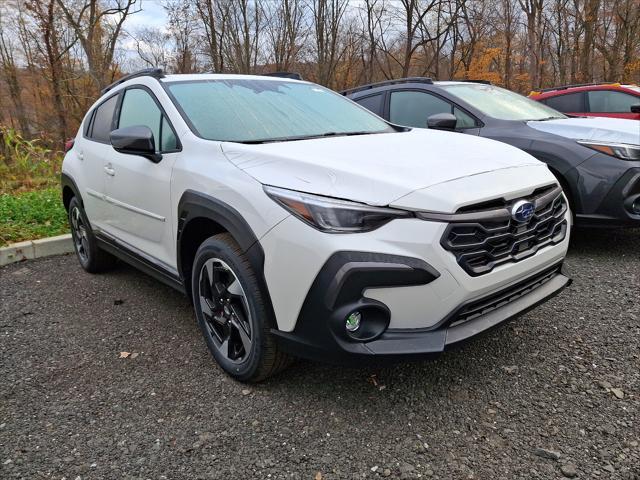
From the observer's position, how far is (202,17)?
24578 millimetres

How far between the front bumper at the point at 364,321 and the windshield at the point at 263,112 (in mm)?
1106

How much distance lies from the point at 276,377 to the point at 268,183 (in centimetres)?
103

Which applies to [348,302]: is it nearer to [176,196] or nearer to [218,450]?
[218,450]

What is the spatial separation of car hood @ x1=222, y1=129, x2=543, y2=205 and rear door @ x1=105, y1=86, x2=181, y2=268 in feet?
1.96

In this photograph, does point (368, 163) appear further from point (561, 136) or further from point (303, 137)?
point (561, 136)

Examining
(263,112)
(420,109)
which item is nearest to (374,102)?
(420,109)

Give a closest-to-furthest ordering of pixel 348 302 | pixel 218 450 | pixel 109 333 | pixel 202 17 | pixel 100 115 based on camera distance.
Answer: pixel 348 302
pixel 218 450
pixel 109 333
pixel 100 115
pixel 202 17

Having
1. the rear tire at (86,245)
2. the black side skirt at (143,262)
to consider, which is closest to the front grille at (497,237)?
the black side skirt at (143,262)

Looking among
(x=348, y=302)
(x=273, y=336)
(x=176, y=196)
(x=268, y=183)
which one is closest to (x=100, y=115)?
(x=176, y=196)

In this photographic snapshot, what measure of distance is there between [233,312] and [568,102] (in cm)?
833

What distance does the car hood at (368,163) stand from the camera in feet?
6.63

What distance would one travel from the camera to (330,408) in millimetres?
2283

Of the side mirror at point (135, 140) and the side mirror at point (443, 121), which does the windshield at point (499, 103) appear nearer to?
the side mirror at point (443, 121)

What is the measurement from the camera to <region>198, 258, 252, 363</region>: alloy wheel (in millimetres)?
2379
